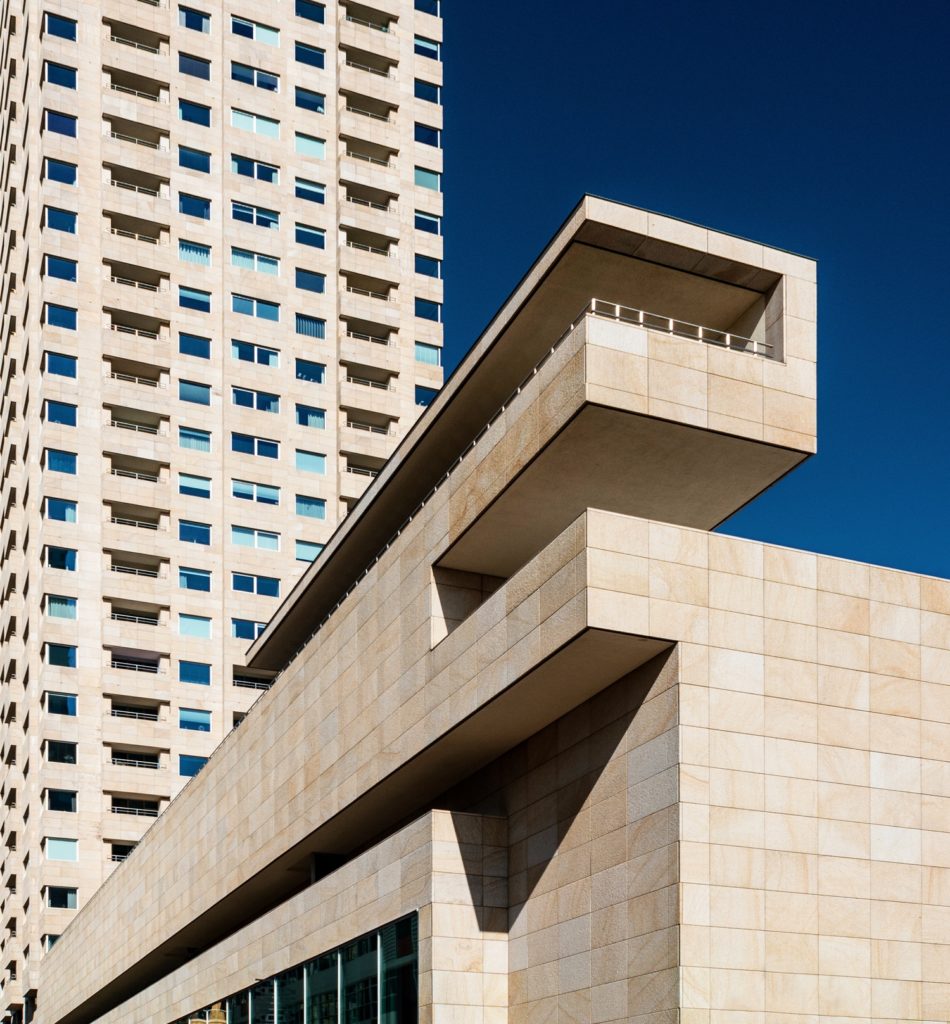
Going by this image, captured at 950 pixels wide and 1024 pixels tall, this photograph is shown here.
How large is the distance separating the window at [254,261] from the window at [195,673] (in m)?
20.7

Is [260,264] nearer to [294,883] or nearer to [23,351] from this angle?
[23,351]

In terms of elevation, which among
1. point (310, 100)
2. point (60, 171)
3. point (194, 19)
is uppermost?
point (194, 19)

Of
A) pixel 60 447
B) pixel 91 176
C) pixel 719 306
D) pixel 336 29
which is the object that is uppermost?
pixel 336 29

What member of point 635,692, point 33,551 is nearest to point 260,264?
point 33,551

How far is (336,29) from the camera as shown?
7894 centimetres

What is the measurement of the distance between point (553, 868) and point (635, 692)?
4160 millimetres

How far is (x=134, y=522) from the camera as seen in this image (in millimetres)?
71062

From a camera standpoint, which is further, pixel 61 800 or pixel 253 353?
pixel 253 353

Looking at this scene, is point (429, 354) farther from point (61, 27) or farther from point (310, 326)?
point (61, 27)

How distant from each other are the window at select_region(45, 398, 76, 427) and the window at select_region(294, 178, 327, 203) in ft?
55.5

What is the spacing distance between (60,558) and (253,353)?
1435 centimetres

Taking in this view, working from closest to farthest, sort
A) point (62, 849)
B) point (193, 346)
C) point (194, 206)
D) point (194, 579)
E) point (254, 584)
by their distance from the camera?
point (62, 849), point (194, 579), point (254, 584), point (193, 346), point (194, 206)

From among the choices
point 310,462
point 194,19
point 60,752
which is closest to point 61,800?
point 60,752

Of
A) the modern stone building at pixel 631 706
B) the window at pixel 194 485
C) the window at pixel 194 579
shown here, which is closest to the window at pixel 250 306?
the window at pixel 194 485
